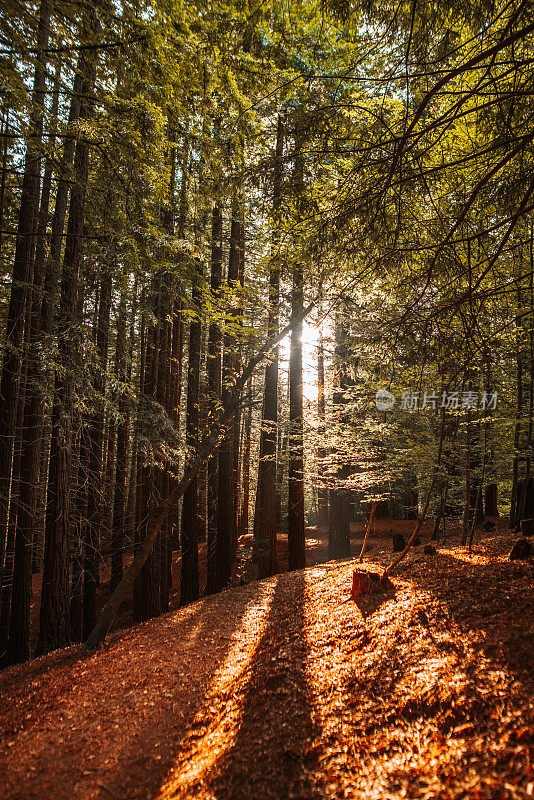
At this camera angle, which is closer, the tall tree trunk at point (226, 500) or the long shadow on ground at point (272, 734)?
the long shadow on ground at point (272, 734)

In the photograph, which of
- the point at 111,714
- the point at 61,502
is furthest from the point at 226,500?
the point at 111,714

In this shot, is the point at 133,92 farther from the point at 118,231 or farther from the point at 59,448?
the point at 59,448

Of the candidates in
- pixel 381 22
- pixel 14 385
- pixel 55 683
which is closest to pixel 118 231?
pixel 14 385

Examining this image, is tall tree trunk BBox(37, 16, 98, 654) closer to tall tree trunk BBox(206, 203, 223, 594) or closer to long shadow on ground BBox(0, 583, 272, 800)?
long shadow on ground BBox(0, 583, 272, 800)

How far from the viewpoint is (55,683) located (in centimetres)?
448

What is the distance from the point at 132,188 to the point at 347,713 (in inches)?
258

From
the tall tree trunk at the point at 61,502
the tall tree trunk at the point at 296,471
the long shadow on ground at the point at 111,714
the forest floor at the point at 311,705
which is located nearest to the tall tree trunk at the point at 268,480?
the tall tree trunk at the point at 296,471

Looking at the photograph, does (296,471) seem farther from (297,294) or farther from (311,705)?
(311,705)

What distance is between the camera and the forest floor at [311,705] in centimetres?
205

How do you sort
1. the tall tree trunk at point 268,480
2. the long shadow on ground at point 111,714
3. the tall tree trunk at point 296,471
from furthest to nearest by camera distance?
the tall tree trunk at point 296,471
the tall tree trunk at point 268,480
the long shadow on ground at point 111,714

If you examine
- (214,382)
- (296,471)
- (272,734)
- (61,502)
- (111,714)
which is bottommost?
(111,714)

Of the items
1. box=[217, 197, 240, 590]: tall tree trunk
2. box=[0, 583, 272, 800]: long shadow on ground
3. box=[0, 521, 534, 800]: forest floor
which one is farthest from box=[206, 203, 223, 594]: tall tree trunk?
box=[0, 521, 534, 800]: forest floor

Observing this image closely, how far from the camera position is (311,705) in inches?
115

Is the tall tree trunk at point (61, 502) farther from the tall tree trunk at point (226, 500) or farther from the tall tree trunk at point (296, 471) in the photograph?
the tall tree trunk at point (296, 471)
